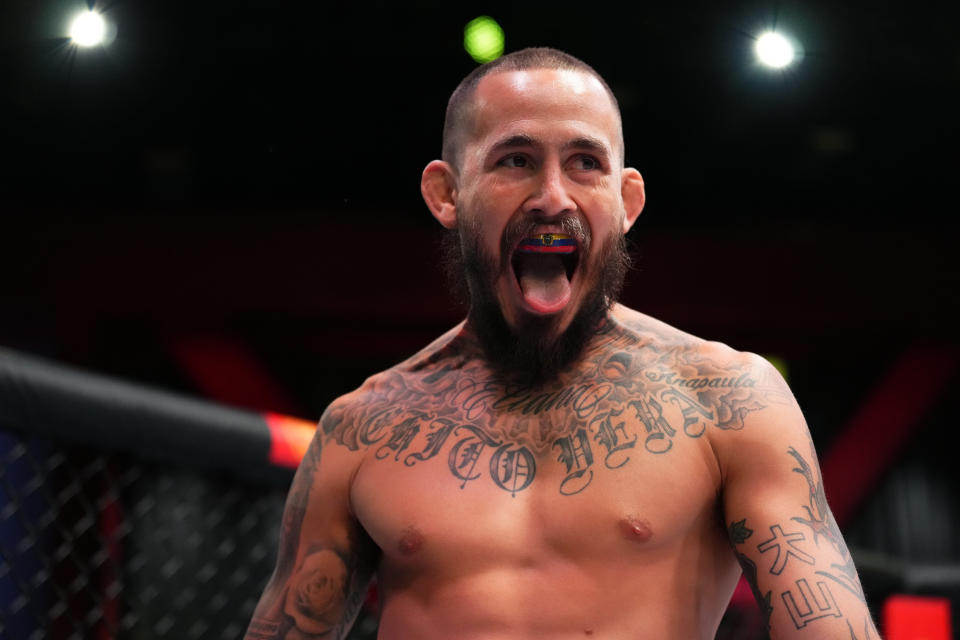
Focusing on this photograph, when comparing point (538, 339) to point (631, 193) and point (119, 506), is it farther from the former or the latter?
point (119, 506)

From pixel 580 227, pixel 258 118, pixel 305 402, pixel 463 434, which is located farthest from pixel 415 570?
pixel 305 402

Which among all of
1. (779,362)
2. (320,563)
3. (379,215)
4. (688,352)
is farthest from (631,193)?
(779,362)

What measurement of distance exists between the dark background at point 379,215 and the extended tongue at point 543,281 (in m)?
3.02

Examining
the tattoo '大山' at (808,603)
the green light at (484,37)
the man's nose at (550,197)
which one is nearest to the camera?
the tattoo '大山' at (808,603)

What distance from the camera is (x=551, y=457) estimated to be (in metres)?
1.26

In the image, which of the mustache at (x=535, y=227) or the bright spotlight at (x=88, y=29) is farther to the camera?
the bright spotlight at (x=88, y=29)

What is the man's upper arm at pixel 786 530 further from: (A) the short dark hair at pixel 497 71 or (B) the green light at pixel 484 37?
(B) the green light at pixel 484 37

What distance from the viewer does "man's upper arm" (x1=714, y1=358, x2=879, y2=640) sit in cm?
105

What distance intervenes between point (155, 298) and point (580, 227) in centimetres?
440

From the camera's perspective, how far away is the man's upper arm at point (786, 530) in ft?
3.45

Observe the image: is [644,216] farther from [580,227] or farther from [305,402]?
[580,227]

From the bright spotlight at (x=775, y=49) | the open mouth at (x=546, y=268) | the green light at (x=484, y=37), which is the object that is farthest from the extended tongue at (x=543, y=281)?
the green light at (x=484, y=37)

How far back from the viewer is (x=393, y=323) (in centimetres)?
570

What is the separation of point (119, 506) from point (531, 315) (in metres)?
2.44
